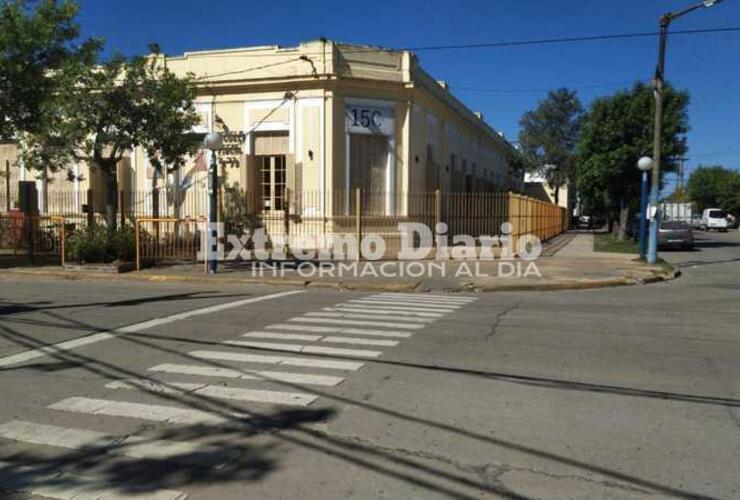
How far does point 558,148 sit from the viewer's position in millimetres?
61219

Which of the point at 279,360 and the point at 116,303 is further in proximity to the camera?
the point at 116,303

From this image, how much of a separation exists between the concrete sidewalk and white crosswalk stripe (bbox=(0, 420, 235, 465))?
1037 centimetres

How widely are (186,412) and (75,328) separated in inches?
184

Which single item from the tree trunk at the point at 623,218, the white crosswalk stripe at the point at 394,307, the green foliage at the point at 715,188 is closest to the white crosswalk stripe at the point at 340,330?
the white crosswalk stripe at the point at 394,307

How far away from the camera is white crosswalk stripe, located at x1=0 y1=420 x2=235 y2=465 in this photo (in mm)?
4559

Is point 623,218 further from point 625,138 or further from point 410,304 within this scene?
point 410,304

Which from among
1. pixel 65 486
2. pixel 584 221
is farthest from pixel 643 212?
pixel 584 221

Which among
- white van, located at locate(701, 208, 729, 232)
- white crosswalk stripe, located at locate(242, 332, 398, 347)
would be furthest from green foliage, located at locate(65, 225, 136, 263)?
white van, located at locate(701, 208, 729, 232)

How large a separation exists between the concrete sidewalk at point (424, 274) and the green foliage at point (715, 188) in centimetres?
6579

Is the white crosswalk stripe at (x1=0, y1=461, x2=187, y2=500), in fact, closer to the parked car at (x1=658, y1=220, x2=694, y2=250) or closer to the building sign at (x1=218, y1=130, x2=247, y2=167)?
the building sign at (x1=218, y1=130, x2=247, y2=167)

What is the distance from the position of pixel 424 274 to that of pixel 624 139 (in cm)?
1921

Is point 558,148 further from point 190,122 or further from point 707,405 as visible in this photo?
point 707,405

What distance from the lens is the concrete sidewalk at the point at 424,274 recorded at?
15375 mm

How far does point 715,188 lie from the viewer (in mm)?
81125
